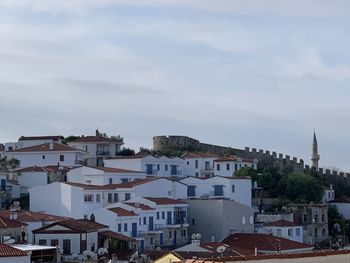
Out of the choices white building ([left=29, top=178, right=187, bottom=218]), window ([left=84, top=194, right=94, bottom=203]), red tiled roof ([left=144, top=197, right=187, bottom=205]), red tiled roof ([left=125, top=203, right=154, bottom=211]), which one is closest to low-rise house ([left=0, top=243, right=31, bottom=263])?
red tiled roof ([left=125, top=203, right=154, bottom=211])

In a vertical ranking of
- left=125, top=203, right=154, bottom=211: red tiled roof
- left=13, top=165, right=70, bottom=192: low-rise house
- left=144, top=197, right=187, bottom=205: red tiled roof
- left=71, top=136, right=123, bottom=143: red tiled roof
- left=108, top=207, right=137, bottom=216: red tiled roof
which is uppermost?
left=71, top=136, right=123, bottom=143: red tiled roof

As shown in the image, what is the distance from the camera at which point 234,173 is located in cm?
7206

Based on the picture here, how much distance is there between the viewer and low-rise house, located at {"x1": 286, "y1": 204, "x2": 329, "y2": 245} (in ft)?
218

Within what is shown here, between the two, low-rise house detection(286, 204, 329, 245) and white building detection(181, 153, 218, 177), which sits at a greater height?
white building detection(181, 153, 218, 177)

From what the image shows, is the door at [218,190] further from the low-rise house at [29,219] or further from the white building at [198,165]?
the low-rise house at [29,219]

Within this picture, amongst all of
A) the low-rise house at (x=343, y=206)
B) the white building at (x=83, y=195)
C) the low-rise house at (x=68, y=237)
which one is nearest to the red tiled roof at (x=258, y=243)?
the white building at (x=83, y=195)

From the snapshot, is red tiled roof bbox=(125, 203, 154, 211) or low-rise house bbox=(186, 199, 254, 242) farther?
low-rise house bbox=(186, 199, 254, 242)

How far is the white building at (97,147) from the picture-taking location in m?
74.9

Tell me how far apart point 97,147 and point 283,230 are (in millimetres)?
20384

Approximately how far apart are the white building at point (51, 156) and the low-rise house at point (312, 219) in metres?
16.2

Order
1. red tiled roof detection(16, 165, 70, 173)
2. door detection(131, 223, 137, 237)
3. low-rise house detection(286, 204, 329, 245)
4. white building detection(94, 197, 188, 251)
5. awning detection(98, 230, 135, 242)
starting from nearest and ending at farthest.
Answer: awning detection(98, 230, 135, 242), white building detection(94, 197, 188, 251), door detection(131, 223, 137, 237), red tiled roof detection(16, 165, 70, 173), low-rise house detection(286, 204, 329, 245)

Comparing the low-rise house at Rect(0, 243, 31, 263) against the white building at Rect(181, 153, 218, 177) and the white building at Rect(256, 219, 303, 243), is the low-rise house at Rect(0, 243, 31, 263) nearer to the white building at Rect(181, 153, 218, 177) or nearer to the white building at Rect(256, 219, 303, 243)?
the white building at Rect(256, 219, 303, 243)

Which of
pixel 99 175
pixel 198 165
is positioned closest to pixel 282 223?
pixel 99 175

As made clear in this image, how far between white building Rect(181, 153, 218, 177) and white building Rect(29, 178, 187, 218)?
1353cm
